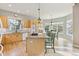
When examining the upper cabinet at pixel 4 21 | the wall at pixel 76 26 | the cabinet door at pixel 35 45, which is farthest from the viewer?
the cabinet door at pixel 35 45

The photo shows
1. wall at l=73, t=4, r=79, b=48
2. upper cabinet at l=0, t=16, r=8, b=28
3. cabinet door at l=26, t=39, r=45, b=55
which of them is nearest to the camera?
wall at l=73, t=4, r=79, b=48

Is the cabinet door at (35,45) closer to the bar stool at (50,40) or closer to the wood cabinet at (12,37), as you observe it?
the bar stool at (50,40)

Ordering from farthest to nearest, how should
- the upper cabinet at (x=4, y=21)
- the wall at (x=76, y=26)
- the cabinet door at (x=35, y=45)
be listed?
the cabinet door at (x=35, y=45)
the upper cabinet at (x=4, y=21)
the wall at (x=76, y=26)

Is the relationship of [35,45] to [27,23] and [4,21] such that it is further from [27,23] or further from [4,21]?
[4,21]

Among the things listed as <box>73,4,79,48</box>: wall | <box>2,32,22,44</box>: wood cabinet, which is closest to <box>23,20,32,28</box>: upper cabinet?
<box>2,32,22,44</box>: wood cabinet

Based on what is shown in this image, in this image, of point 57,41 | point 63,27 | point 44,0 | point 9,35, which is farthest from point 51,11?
point 9,35

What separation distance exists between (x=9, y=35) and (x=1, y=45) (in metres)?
0.66

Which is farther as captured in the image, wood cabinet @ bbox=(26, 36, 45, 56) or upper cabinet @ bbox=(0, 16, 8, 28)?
A: wood cabinet @ bbox=(26, 36, 45, 56)

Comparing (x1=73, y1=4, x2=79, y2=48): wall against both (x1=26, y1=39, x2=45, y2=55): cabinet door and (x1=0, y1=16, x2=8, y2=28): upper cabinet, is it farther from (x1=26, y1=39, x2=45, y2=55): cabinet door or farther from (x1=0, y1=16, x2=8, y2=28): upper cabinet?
(x1=0, y1=16, x2=8, y2=28): upper cabinet

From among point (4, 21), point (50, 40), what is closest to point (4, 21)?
point (4, 21)

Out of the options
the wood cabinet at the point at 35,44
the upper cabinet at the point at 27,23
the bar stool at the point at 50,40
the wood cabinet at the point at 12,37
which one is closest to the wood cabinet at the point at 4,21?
the wood cabinet at the point at 12,37

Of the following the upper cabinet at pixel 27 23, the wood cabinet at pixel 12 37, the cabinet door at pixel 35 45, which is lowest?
the cabinet door at pixel 35 45

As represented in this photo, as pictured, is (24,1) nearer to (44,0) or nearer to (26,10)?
(44,0)

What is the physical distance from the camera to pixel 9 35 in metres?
4.60
